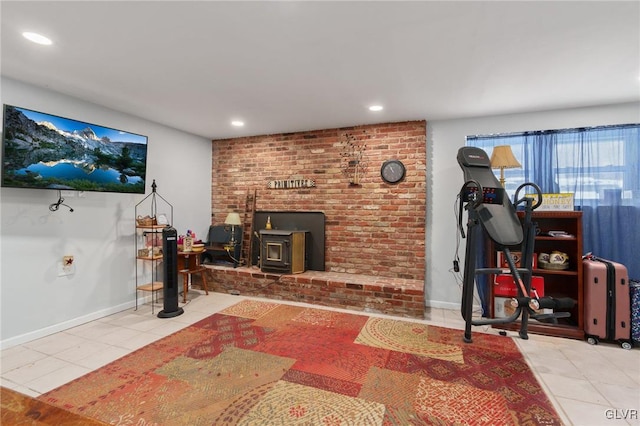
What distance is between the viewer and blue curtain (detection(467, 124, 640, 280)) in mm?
3207

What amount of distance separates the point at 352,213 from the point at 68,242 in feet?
11.0

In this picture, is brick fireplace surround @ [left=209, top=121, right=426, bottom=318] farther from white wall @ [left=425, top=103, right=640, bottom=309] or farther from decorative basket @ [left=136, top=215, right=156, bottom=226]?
decorative basket @ [left=136, top=215, right=156, bottom=226]

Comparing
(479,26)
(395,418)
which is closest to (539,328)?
(395,418)

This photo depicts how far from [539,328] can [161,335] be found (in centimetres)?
385

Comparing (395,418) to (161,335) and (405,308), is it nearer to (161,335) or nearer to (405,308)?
(405,308)

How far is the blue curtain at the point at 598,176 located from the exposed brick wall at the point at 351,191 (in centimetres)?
133

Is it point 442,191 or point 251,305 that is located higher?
point 442,191

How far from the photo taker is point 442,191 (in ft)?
13.0

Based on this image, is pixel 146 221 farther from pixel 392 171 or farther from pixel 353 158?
pixel 392 171

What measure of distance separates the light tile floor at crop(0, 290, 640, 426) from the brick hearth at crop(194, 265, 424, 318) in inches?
15.0

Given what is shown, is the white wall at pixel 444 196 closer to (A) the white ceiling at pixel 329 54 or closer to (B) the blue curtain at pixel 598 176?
(A) the white ceiling at pixel 329 54

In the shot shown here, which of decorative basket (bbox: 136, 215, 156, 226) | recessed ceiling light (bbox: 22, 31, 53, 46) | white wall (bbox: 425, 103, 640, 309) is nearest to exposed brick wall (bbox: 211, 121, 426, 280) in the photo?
white wall (bbox: 425, 103, 640, 309)

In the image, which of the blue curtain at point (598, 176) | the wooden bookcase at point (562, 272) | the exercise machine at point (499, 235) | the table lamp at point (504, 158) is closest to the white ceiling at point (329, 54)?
the blue curtain at point (598, 176)

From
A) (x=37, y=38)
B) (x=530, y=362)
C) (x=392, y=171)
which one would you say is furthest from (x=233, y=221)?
(x=530, y=362)
